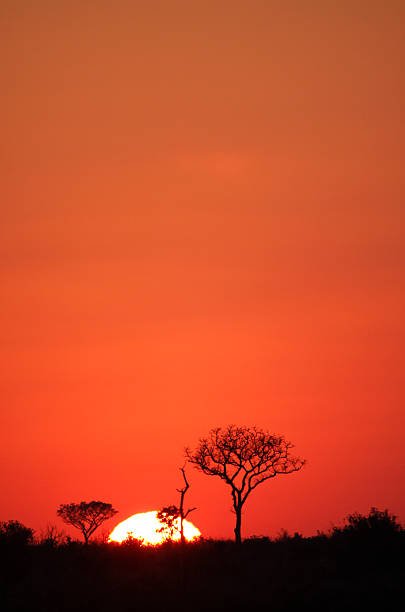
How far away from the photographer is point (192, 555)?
4778cm

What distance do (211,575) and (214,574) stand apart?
329mm

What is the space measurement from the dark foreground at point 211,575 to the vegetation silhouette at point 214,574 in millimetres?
55

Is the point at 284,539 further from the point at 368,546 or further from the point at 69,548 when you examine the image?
the point at 69,548

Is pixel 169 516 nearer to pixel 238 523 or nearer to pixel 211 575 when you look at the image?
pixel 211 575

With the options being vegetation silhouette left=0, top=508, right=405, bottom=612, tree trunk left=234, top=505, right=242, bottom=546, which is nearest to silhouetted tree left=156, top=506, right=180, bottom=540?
vegetation silhouette left=0, top=508, right=405, bottom=612

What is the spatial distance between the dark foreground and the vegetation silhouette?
6 cm

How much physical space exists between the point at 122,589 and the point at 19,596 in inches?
199

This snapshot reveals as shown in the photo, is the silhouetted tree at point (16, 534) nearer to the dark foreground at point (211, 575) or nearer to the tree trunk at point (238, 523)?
the dark foreground at point (211, 575)

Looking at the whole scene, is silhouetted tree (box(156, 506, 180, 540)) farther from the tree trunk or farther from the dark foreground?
the tree trunk

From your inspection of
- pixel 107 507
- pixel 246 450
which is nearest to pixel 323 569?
pixel 246 450

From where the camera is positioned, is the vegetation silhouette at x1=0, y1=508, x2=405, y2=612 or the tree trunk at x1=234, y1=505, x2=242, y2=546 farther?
the tree trunk at x1=234, y1=505, x2=242, y2=546

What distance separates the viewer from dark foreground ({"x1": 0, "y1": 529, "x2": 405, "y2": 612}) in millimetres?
38125

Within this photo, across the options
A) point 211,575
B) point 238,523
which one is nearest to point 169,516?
point 211,575

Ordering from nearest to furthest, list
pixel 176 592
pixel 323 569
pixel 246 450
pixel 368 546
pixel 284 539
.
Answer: pixel 176 592 → pixel 323 569 → pixel 368 546 → pixel 284 539 → pixel 246 450
